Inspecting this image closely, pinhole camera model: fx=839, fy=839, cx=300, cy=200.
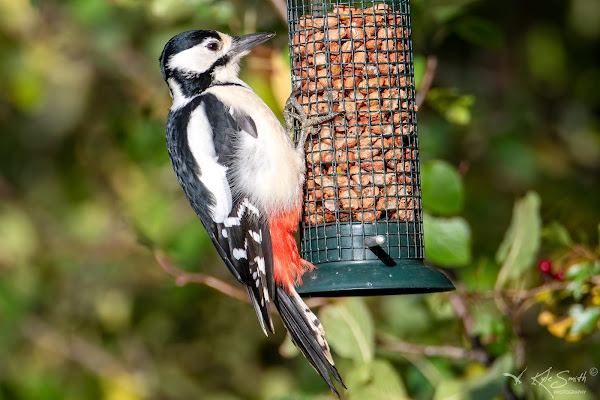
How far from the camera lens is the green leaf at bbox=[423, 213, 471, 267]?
424 cm

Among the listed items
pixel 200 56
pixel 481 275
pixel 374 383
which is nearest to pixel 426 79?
pixel 481 275

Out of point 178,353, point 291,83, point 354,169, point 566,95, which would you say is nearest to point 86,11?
point 291,83

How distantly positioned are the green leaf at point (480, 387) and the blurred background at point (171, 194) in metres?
0.79

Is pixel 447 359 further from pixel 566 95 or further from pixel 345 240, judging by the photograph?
pixel 566 95

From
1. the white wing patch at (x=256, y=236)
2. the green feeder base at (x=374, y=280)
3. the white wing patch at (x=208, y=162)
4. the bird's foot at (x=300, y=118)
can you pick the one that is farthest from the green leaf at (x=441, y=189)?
the white wing patch at (x=208, y=162)

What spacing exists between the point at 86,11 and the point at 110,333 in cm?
281

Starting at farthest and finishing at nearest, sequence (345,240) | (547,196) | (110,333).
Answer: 1. (110,333)
2. (547,196)
3. (345,240)

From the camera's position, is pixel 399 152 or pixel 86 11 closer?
pixel 399 152

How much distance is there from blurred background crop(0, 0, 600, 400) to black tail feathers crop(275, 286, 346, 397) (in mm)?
577

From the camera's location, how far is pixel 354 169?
4.48 metres

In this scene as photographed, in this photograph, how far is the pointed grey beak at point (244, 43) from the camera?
15.9 feet

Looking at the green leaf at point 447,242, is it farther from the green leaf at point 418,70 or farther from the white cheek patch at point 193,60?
the white cheek patch at point 193,60

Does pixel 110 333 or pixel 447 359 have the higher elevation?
pixel 447 359

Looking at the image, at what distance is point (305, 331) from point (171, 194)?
2.64 m
